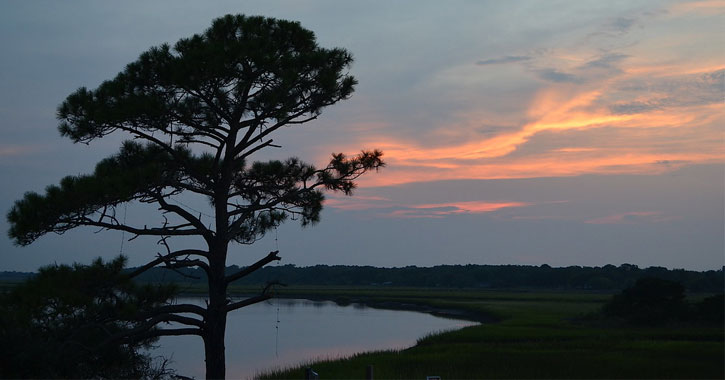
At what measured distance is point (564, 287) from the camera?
357ft

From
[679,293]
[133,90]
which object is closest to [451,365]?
[133,90]

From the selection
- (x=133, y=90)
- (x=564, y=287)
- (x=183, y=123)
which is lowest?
(x=564, y=287)

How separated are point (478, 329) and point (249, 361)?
492 inches

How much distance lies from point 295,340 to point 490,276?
95273 millimetres

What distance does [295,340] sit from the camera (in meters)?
36.1

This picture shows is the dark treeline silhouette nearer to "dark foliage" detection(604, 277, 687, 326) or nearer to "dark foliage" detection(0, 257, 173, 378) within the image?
"dark foliage" detection(604, 277, 687, 326)

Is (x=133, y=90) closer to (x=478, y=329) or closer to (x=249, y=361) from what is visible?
(x=249, y=361)

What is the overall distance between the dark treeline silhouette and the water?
32855 mm

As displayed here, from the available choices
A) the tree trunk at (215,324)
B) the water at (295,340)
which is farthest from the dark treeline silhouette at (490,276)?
the tree trunk at (215,324)

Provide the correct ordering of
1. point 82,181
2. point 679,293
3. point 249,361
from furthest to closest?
point 679,293 < point 249,361 < point 82,181

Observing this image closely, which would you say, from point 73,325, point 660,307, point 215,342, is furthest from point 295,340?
point 73,325

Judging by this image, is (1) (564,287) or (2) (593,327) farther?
(1) (564,287)

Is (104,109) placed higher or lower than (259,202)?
higher

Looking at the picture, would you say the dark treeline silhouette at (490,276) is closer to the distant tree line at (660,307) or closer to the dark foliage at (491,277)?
the dark foliage at (491,277)
